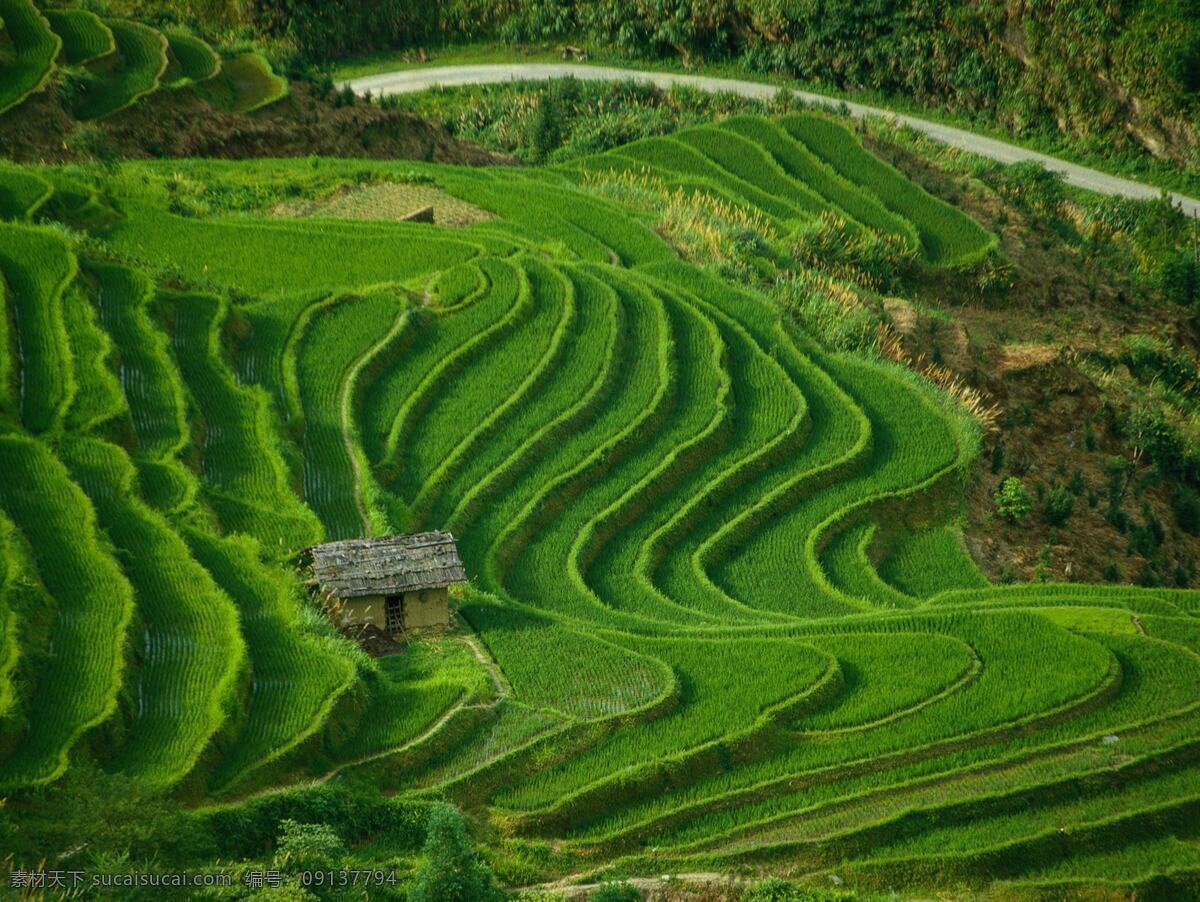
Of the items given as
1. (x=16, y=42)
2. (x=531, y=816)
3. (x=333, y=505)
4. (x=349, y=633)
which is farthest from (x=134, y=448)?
(x=16, y=42)

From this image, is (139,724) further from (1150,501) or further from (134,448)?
(1150,501)

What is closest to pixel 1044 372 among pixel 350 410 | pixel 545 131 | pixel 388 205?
pixel 350 410

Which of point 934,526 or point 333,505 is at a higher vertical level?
point 333,505

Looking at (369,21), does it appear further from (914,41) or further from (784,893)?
(784,893)

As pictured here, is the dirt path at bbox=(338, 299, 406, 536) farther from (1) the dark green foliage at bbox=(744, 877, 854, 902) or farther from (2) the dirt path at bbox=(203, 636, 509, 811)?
(1) the dark green foliage at bbox=(744, 877, 854, 902)

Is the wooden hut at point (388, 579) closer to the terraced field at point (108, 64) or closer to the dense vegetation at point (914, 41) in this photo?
the terraced field at point (108, 64)

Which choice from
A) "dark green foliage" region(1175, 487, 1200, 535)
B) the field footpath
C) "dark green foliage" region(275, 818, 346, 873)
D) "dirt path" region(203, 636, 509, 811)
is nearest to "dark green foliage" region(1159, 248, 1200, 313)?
the field footpath
